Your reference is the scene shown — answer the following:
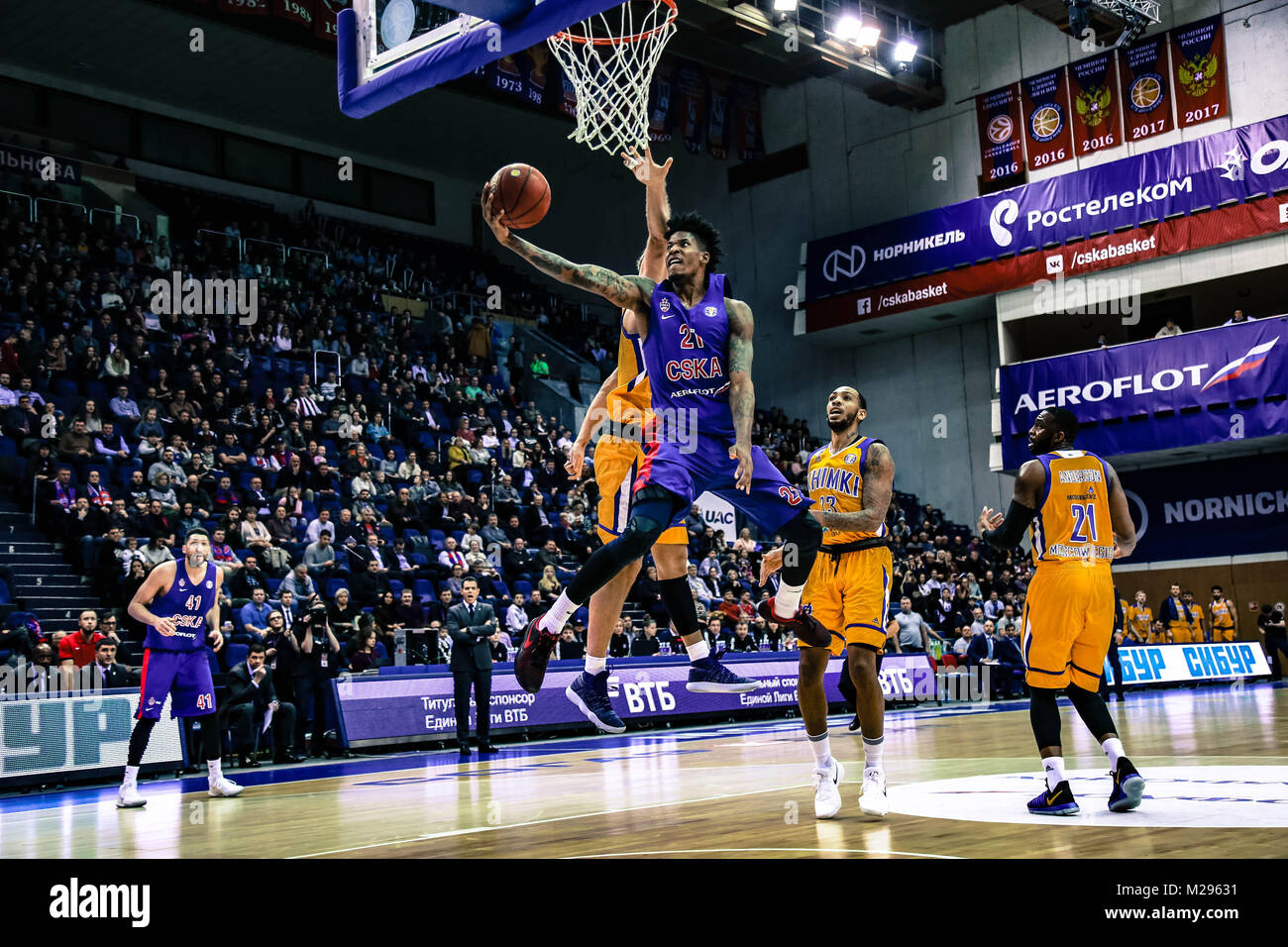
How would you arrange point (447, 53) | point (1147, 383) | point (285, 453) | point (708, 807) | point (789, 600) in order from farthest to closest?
point (1147, 383)
point (285, 453)
point (708, 807)
point (447, 53)
point (789, 600)

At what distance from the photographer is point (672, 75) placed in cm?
2673

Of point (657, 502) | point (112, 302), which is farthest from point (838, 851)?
point (112, 302)

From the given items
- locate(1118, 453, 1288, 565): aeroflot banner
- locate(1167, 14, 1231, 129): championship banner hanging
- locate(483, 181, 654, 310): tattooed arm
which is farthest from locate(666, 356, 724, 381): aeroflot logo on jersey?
locate(1118, 453, 1288, 565): aeroflot banner

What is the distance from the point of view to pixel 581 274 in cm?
556

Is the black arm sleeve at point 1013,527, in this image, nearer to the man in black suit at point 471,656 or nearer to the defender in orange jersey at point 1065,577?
the defender in orange jersey at point 1065,577

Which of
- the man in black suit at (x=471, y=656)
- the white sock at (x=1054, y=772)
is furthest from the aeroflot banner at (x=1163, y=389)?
the white sock at (x=1054, y=772)

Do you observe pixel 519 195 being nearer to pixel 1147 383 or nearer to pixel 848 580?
pixel 848 580

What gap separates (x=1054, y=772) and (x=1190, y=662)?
20453 millimetres

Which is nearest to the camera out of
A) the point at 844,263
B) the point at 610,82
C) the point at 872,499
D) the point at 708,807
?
the point at 872,499

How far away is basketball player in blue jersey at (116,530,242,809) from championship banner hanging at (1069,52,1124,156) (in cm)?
2337

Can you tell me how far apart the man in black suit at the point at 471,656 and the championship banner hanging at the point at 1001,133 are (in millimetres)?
19776

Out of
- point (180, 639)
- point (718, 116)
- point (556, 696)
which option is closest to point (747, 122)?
point (718, 116)

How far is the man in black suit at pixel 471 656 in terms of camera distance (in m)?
13.3
